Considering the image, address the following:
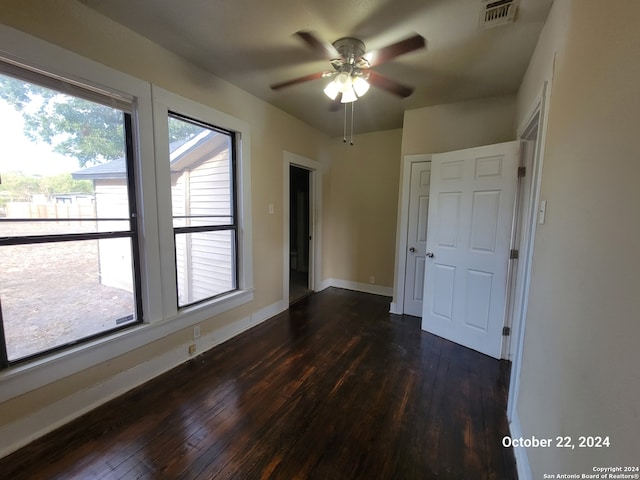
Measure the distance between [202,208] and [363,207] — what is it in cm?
252

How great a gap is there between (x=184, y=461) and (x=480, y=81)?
3.57 metres

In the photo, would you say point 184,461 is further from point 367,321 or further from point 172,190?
point 367,321

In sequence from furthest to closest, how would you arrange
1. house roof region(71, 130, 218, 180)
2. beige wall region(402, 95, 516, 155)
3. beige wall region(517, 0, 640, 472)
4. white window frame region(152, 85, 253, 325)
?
beige wall region(402, 95, 516, 155) < white window frame region(152, 85, 253, 325) < house roof region(71, 130, 218, 180) < beige wall region(517, 0, 640, 472)

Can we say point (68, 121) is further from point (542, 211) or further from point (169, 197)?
point (542, 211)

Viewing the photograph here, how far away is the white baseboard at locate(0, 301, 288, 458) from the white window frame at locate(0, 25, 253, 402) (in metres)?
0.17

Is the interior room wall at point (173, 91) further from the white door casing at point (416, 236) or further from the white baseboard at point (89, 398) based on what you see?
the white door casing at point (416, 236)

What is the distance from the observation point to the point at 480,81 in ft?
8.04

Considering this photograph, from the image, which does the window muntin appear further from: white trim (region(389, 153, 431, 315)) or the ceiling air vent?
the ceiling air vent

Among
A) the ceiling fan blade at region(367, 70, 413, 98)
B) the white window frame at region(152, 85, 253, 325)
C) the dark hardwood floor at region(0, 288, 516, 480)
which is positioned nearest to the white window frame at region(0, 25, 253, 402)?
the white window frame at region(152, 85, 253, 325)

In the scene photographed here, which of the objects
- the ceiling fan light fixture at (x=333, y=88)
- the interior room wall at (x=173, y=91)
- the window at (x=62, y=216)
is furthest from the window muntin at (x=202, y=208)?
the ceiling fan light fixture at (x=333, y=88)

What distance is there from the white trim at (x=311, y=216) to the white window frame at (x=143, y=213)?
98 cm

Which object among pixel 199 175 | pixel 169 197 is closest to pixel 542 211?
pixel 169 197

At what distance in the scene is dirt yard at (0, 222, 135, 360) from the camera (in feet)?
4.89

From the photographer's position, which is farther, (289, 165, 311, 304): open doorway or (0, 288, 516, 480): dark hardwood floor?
(289, 165, 311, 304): open doorway
